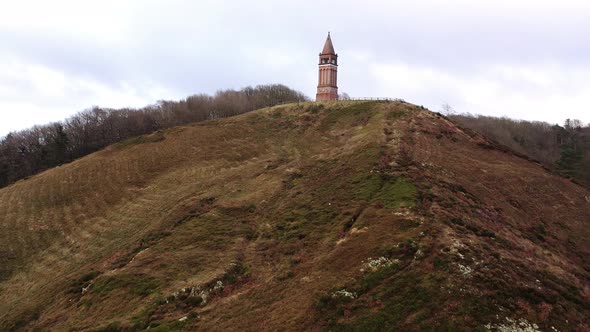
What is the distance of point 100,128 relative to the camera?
117438mm

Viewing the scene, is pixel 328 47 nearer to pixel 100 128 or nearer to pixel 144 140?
Answer: pixel 144 140

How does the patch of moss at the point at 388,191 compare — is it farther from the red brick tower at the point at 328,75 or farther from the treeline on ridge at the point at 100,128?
the treeline on ridge at the point at 100,128

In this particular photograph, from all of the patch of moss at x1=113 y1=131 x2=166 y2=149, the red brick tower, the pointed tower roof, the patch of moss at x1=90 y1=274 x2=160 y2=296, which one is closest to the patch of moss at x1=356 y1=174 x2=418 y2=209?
the patch of moss at x1=90 y1=274 x2=160 y2=296

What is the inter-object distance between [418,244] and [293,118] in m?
53.2

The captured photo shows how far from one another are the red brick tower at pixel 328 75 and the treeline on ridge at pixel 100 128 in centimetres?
3166

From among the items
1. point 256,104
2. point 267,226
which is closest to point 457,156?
point 267,226

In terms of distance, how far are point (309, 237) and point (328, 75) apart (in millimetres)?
62776

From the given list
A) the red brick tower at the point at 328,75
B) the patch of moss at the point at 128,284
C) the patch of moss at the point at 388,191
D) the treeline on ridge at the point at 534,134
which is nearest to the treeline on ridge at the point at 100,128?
the red brick tower at the point at 328,75

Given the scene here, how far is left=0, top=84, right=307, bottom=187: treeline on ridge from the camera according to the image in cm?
10319

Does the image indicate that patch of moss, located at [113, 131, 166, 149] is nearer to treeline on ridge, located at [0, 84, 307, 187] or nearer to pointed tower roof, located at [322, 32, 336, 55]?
treeline on ridge, located at [0, 84, 307, 187]

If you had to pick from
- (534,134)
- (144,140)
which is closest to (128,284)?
(144,140)

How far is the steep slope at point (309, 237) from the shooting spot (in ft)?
92.9

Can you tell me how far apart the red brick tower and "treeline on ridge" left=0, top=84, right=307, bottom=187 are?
3166 centimetres

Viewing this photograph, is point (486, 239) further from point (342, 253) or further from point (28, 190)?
point (28, 190)
